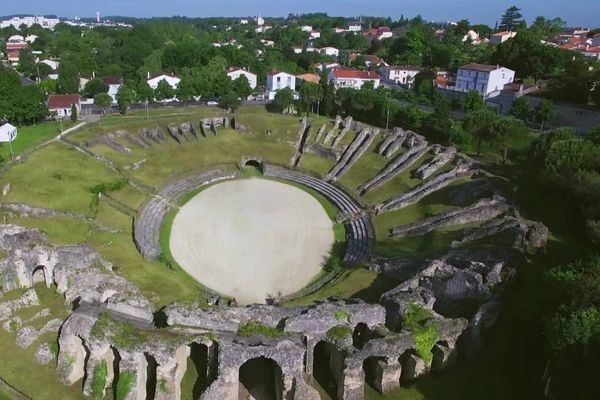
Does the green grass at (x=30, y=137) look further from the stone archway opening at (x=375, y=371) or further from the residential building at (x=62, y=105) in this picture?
the stone archway opening at (x=375, y=371)

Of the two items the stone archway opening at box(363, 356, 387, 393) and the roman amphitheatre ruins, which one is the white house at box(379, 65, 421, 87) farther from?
the stone archway opening at box(363, 356, 387, 393)

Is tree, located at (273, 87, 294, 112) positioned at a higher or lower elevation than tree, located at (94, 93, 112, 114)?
higher

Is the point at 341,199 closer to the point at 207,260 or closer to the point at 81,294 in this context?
the point at 207,260

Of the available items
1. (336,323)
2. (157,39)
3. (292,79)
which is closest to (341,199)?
(336,323)

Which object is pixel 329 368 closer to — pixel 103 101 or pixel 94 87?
pixel 103 101

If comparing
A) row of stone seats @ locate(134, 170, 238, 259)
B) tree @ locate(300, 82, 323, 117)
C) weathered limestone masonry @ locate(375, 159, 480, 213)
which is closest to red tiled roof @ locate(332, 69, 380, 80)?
tree @ locate(300, 82, 323, 117)

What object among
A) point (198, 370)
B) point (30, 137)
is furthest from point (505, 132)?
point (30, 137)

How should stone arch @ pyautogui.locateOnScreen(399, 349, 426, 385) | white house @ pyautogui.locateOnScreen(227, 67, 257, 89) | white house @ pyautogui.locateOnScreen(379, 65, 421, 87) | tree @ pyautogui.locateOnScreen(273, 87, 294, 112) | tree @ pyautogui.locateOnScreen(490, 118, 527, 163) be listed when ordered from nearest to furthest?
stone arch @ pyautogui.locateOnScreen(399, 349, 426, 385) < tree @ pyautogui.locateOnScreen(490, 118, 527, 163) < tree @ pyautogui.locateOnScreen(273, 87, 294, 112) < white house @ pyautogui.locateOnScreen(227, 67, 257, 89) < white house @ pyautogui.locateOnScreen(379, 65, 421, 87)
